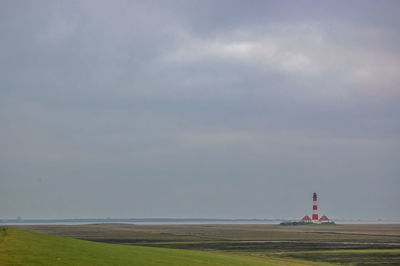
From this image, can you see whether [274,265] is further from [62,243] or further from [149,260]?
[62,243]

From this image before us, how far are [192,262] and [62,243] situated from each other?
982 cm

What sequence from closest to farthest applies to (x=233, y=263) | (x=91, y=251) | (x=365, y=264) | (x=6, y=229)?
(x=91, y=251), (x=6, y=229), (x=233, y=263), (x=365, y=264)

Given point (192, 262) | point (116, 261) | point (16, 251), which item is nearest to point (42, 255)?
point (16, 251)

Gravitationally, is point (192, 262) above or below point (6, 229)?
below

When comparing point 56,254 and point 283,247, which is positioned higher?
point 56,254

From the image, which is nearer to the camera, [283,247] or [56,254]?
[56,254]

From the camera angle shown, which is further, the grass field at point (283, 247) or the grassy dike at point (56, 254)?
the grass field at point (283, 247)

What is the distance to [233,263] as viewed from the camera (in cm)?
3991

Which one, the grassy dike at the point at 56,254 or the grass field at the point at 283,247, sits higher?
the grassy dike at the point at 56,254

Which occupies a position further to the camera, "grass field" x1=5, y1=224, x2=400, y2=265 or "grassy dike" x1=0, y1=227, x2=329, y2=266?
"grass field" x1=5, y1=224, x2=400, y2=265

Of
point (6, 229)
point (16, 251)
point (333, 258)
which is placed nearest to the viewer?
point (16, 251)

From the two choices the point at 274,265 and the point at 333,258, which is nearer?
the point at 274,265

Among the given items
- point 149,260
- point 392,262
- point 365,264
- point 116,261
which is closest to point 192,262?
point 149,260

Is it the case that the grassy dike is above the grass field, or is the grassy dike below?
above
